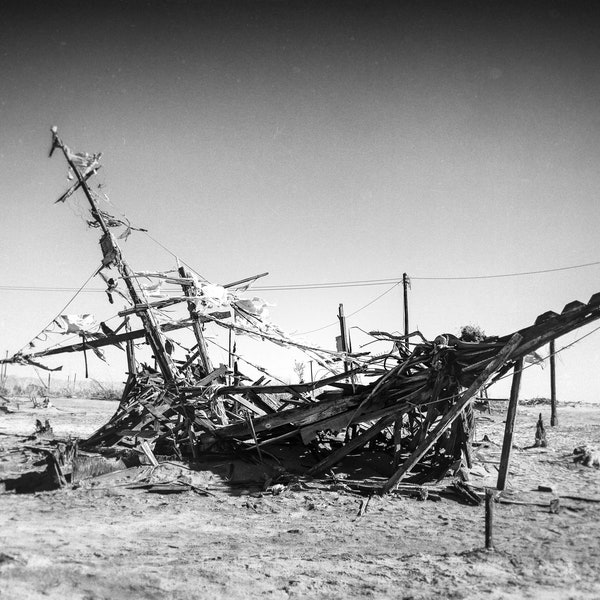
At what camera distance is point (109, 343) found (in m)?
11.5

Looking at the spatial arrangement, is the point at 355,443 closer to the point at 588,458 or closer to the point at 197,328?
the point at 197,328

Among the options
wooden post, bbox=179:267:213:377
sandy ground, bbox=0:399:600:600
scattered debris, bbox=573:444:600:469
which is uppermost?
wooden post, bbox=179:267:213:377

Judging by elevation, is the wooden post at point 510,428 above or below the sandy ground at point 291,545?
above

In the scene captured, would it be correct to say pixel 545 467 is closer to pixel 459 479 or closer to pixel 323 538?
pixel 459 479

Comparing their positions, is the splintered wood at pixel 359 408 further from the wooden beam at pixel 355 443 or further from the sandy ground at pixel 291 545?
the sandy ground at pixel 291 545

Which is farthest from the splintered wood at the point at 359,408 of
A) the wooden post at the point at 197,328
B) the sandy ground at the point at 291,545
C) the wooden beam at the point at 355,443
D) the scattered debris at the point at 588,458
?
the scattered debris at the point at 588,458

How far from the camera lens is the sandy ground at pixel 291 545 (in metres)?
4.18

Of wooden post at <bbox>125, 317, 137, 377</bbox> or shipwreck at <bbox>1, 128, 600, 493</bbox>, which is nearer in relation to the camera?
shipwreck at <bbox>1, 128, 600, 493</bbox>

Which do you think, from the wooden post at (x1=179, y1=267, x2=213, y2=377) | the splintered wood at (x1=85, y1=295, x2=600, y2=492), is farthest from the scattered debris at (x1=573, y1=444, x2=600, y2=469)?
the wooden post at (x1=179, y1=267, x2=213, y2=377)

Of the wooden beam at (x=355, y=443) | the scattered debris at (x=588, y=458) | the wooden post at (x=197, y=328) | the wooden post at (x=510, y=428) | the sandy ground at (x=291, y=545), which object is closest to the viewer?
the sandy ground at (x=291, y=545)

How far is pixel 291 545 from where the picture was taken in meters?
5.59

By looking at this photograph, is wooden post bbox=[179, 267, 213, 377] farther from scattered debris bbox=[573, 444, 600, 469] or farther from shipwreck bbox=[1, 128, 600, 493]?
scattered debris bbox=[573, 444, 600, 469]

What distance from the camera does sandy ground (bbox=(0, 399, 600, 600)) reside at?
418 cm

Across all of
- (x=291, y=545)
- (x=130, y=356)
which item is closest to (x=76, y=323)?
(x=130, y=356)
